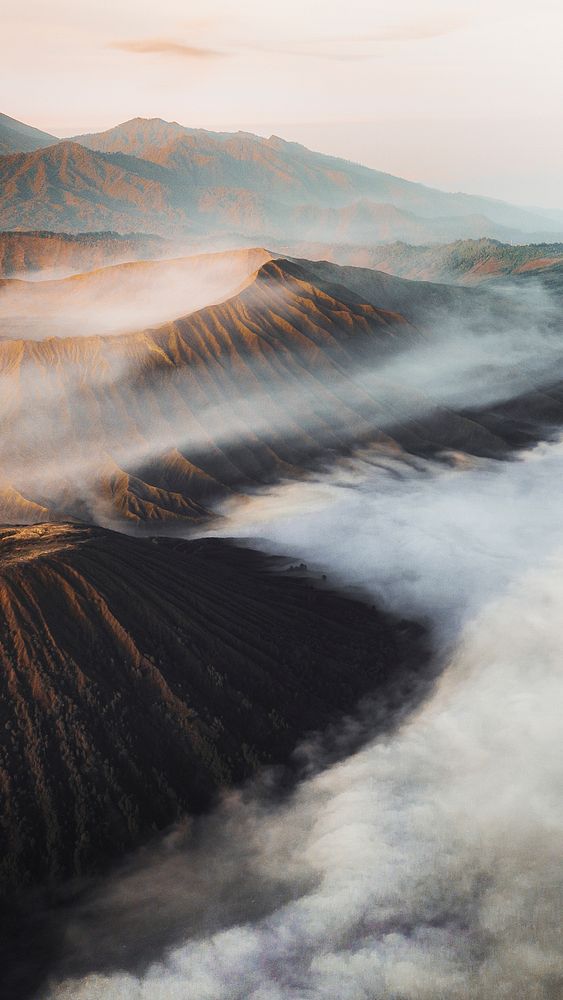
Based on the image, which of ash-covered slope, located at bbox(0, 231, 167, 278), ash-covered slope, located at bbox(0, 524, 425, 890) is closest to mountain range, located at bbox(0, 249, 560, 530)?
ash-covered slope, located at bbox(0, 524, 425, 890)

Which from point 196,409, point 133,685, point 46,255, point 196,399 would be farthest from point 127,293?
point 133,685

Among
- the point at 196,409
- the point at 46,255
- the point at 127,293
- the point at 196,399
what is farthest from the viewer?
the point at 46,255

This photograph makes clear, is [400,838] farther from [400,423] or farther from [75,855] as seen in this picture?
[400,423]

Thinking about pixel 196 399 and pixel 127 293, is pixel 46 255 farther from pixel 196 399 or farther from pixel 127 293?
pixel 196 399

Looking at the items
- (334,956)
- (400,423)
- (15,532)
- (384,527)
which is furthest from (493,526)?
(334,956)

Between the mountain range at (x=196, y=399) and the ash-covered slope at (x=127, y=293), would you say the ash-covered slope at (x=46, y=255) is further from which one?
the mountain range at (x=196, y=399)

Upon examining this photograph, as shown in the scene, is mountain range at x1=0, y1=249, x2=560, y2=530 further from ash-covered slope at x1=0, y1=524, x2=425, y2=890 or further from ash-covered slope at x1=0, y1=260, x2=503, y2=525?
ash-covered slope at x1=0, y1=524, x2=425, y2=890

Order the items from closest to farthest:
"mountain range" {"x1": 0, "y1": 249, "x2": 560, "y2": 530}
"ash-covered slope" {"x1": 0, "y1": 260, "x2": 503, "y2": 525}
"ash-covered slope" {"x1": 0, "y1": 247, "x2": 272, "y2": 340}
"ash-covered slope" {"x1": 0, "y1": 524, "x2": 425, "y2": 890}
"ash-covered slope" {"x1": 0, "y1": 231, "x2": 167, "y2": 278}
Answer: "ash-covered slope" {"x1": 0, "y1": 524, "x2": 425, "y2": 890}
"ash-covered slope" {"x1": 0, "y1": 260, "x2": 503, "y2": 525}
"mountain range" {"x1": 0, "y1": 249, "x2": 560, "y2": 530}
"ash-covered slope" {"x1": 0, "y1": 247, "x2": 272, "y2": 340}
"ash-covered slope" {"x1": 0, "y1": 231, "x2": 167, "y2": 278}
